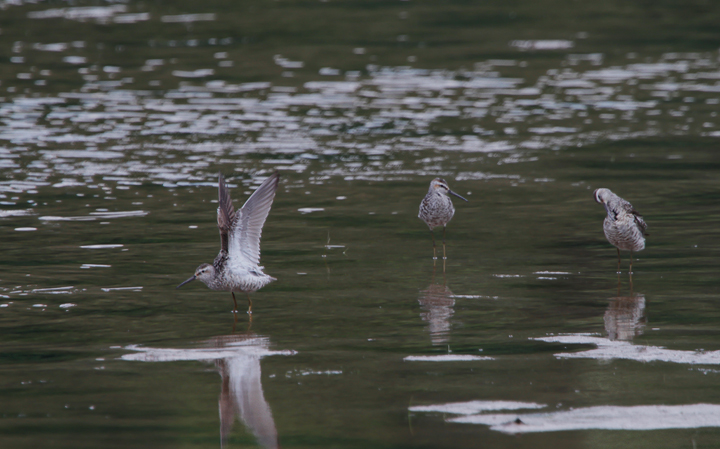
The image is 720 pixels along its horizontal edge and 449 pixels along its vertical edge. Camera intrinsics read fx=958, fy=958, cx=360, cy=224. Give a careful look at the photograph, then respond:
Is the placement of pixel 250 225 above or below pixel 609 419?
above

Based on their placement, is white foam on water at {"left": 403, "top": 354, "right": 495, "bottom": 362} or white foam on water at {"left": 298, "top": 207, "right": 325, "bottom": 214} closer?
white foam on water at {"left": 403, "top": 354, "right": 495, "bottom": 362}

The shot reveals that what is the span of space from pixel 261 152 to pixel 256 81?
742 centimetres

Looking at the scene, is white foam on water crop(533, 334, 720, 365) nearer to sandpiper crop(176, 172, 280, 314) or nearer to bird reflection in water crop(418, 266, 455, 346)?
bird reflection in water crop(418, 266, 455, 346)

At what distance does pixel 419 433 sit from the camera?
7043 mm

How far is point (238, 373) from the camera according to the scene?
27.3ft

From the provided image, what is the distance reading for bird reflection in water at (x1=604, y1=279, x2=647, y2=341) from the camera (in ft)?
30.4

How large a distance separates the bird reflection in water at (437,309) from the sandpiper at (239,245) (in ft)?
5.69

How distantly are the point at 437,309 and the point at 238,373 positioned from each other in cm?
273

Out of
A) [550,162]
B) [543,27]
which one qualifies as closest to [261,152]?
[550,162]

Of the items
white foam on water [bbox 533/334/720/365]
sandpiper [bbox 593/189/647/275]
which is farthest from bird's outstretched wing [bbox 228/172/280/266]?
sandpiper [bbox 593/189/647/275]

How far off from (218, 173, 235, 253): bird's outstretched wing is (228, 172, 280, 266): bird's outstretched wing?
1.8 inches

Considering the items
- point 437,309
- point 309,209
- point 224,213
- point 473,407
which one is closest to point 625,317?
point 437,309

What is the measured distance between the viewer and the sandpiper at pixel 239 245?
9844 millimetres

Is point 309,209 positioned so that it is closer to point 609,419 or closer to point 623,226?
point 623,226
